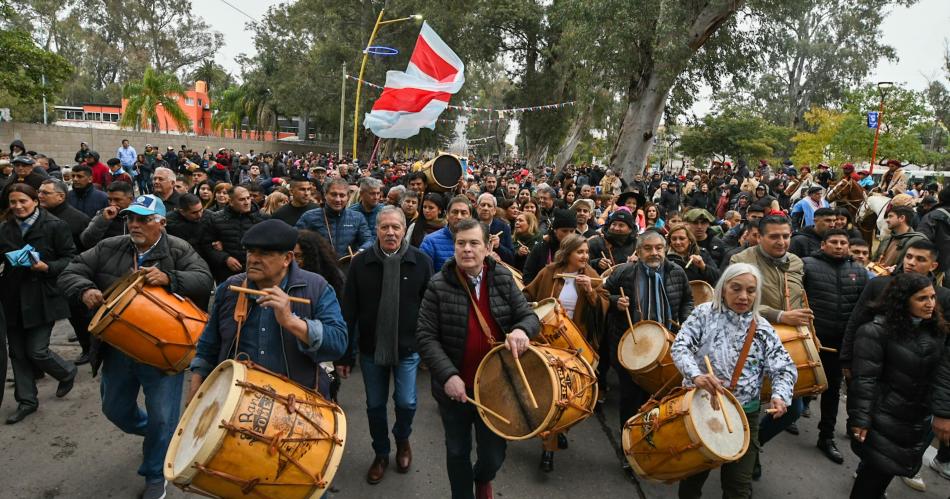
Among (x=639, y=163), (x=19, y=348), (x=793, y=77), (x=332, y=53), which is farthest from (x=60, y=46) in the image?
(x=793, y=77)

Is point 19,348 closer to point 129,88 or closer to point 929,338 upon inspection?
point 929,338

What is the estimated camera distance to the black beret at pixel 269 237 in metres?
2.66

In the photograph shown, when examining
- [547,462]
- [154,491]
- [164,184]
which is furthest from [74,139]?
[547,462]

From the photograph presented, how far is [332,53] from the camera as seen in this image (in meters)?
34.1

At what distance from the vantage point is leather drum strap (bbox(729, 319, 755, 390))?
322 cm

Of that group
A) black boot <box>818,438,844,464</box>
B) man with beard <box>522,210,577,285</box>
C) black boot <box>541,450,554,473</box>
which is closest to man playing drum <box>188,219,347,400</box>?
black boot <box>541,450,554,473</box>

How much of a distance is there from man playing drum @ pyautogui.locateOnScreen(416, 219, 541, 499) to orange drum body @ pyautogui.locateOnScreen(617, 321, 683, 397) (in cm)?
121

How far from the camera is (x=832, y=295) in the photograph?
188 inches

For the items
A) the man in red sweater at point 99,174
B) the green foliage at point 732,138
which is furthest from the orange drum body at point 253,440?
the green foliage at point 732,138

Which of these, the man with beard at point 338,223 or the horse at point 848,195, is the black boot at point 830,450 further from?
the horse at point 848,195

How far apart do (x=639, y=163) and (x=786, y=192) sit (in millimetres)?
5893

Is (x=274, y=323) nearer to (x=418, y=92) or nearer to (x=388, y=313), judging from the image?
(x=388, y=313)

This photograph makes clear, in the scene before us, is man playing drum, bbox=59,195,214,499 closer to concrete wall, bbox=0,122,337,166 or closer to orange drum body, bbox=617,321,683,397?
orange drum body, bbox=617,321,683,397

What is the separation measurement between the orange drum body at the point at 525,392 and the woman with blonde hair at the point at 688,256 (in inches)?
106
